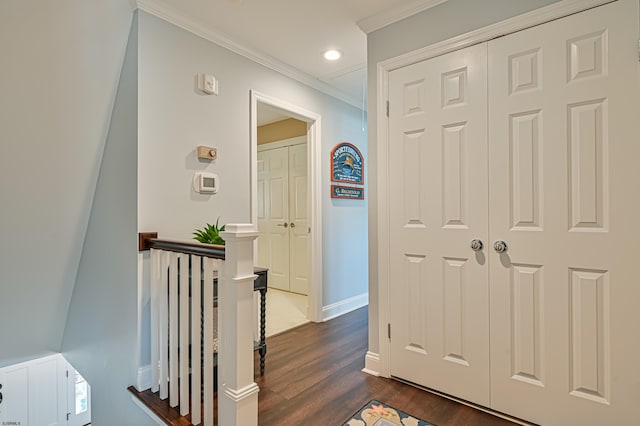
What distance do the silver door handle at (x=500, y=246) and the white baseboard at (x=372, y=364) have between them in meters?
1.07

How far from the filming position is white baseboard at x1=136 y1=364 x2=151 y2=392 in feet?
6.48

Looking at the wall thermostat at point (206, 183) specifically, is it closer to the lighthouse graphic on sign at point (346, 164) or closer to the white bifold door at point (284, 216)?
the lighthouse graphic on sign at point (346, 164)

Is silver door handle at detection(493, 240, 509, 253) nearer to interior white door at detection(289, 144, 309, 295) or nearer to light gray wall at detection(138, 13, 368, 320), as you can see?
light gray wall at detection(138, 13, 368, 320)

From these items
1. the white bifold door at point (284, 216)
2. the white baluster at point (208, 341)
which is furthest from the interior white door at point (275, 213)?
the white baluster at point (208, 341)

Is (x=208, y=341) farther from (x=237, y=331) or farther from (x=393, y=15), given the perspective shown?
(x=393, y=15)

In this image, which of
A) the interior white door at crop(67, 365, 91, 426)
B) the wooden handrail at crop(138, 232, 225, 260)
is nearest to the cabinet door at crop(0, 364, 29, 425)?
the interior white door at crop(67, 365, 91, 426)

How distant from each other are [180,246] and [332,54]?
2042 millimetres

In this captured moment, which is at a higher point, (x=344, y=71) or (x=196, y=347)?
(x=344, y=71)

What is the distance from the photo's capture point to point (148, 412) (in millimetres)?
1842

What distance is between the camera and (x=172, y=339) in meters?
1.79

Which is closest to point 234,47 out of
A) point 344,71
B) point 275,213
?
point 344,71

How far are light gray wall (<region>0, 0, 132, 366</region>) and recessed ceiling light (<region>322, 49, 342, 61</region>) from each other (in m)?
1.43

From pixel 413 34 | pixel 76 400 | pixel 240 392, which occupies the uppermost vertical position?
pixel 413 34

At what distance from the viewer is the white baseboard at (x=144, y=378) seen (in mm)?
1975
